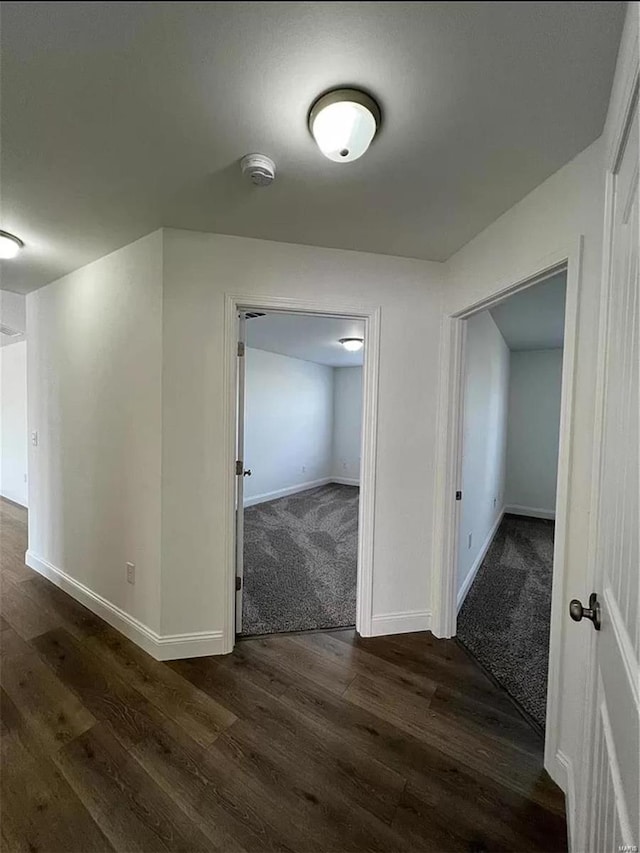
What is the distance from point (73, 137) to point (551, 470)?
18.6 feet

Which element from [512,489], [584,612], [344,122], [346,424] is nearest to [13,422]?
[346,424]

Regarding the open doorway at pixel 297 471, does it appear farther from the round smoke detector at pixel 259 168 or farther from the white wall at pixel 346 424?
the round smoke detector at pixel 259 168

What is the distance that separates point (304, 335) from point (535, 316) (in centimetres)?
243

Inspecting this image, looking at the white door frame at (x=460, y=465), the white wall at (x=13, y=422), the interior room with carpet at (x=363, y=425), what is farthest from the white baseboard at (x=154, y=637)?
the white wall at (x=13, y=422)

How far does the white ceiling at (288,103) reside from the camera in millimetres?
849

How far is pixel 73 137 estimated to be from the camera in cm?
124

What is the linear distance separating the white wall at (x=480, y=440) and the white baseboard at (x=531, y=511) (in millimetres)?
903

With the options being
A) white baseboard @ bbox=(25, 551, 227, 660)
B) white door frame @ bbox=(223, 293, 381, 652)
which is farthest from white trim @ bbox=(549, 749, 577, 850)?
white baseboard @ bbox=(25, 551, 227, 660)

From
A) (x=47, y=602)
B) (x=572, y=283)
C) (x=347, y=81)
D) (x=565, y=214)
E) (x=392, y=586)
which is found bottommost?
(x=47, y=602)

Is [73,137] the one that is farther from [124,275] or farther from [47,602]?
[47,602]

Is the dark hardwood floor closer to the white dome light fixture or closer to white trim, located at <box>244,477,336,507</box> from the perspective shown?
the white dome light fixture

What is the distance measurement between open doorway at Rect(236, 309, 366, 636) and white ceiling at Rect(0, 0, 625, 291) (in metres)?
0.75

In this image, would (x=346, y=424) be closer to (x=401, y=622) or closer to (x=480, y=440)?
(x=480, y=440)

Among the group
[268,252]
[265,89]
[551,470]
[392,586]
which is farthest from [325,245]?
[551,470]
